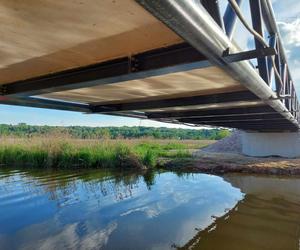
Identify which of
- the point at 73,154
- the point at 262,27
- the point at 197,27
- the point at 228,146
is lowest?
the point at 73,154

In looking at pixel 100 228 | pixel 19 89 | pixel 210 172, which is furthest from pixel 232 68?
pixel 210 172

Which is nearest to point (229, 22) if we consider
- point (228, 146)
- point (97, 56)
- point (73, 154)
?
point (97, 56)

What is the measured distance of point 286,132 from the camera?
13.5 meters

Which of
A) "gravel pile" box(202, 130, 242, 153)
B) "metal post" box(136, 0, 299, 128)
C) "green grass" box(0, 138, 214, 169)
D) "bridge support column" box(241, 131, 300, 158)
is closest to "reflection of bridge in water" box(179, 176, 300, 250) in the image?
"metal post" box(136, 0, 299, 128)

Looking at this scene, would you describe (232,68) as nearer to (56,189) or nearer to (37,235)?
(37,235)

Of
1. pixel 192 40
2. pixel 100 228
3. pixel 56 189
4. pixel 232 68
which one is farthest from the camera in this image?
pixel 56 189

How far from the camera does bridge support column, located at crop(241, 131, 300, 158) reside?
43.9ft

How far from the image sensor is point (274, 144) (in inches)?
549

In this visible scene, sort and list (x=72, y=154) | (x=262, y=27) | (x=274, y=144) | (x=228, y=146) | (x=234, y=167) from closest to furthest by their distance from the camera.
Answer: (x=262, y=27)
(x=234, y=167)
(x=72, y=154)
(x=274, y=144)
(x=228, y=146)

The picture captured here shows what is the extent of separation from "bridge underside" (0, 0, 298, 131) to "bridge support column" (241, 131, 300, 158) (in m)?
11.1

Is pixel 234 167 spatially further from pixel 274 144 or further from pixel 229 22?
pixel 229 22

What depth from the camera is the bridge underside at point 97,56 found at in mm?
1630

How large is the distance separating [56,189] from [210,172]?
566cm

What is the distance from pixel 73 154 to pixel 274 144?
960 centimetres
